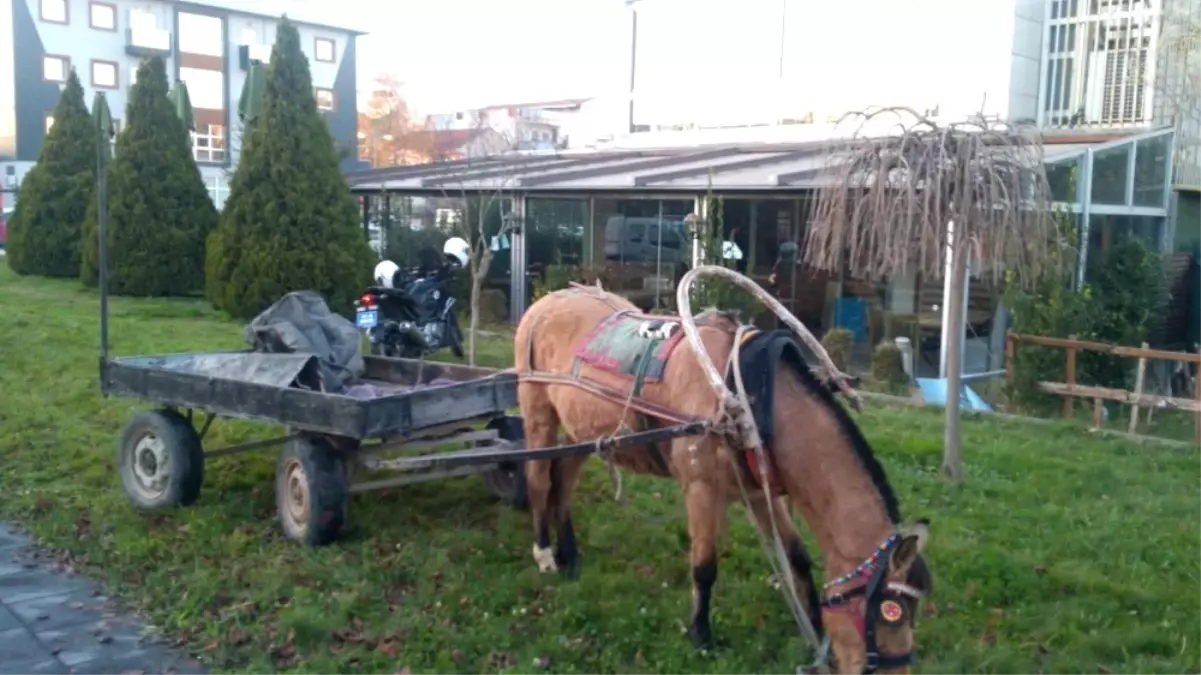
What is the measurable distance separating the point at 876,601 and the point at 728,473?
1.21 m

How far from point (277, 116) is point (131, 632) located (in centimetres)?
1156

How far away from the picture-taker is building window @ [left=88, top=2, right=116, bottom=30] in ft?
140

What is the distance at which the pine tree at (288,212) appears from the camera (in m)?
15.3

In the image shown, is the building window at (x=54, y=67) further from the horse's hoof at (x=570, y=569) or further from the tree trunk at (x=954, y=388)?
the horse's hoof at (x=570, y=569)

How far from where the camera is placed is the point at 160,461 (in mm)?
6703

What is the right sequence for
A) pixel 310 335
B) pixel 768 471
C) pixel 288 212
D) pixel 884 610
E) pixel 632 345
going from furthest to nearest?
pixel 288 212 → pixel 310 335 → pixel 632 345 → pixel 768 471 → pixel 884 610

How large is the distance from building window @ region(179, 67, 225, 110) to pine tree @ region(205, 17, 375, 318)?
32005 millimetres

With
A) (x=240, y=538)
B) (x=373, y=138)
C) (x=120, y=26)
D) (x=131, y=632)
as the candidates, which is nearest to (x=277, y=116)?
(x=240, y=538)

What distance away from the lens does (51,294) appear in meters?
18.9

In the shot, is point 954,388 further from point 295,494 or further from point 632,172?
point 632,172

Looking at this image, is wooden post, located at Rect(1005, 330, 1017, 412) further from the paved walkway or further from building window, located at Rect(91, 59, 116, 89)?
building window, located at Rect(91, 59, 116, 89)

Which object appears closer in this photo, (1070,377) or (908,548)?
(908,548)

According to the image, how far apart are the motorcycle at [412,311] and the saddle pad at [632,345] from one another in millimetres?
6130

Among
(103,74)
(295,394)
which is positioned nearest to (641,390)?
(295,394)
